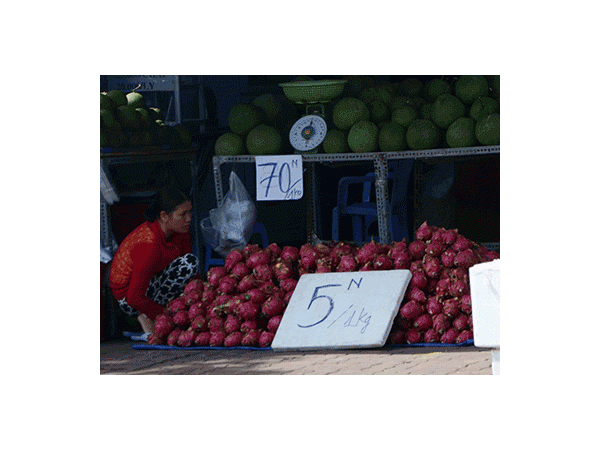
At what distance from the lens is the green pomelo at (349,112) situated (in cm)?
625

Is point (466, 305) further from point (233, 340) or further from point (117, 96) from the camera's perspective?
point (117, 96)

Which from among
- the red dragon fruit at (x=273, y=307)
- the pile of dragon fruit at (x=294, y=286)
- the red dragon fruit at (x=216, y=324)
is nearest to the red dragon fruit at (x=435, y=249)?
the pile of dragon fruit at (x=294, y=286)

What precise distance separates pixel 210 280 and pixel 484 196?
2237 millimetres

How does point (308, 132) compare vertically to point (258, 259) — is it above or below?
above

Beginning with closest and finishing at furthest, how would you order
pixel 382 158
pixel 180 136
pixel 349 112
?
pixel 382 158
pixel 349 112
pixel 180 136

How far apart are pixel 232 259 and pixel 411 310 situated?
148cm

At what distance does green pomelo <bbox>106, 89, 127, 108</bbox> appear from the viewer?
6262 mm

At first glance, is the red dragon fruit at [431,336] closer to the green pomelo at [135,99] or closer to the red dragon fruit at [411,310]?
the red dragon fruit at [411,310]

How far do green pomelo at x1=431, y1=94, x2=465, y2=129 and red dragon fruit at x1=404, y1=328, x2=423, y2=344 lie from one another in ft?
5.49

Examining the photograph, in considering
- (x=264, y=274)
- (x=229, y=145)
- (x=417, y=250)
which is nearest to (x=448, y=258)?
(x=417, y=250)

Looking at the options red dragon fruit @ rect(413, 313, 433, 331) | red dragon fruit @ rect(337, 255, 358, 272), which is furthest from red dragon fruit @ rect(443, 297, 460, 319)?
red dragon fruit @ rect(337, 255, 358, 272)

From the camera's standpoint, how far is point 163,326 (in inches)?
227

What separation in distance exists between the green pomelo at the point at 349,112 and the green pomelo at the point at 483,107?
0.83 m

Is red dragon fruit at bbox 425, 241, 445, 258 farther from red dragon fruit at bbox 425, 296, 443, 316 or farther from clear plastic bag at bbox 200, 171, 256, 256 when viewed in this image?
clear plastic bag at bbox 200, 171, 256, 256
